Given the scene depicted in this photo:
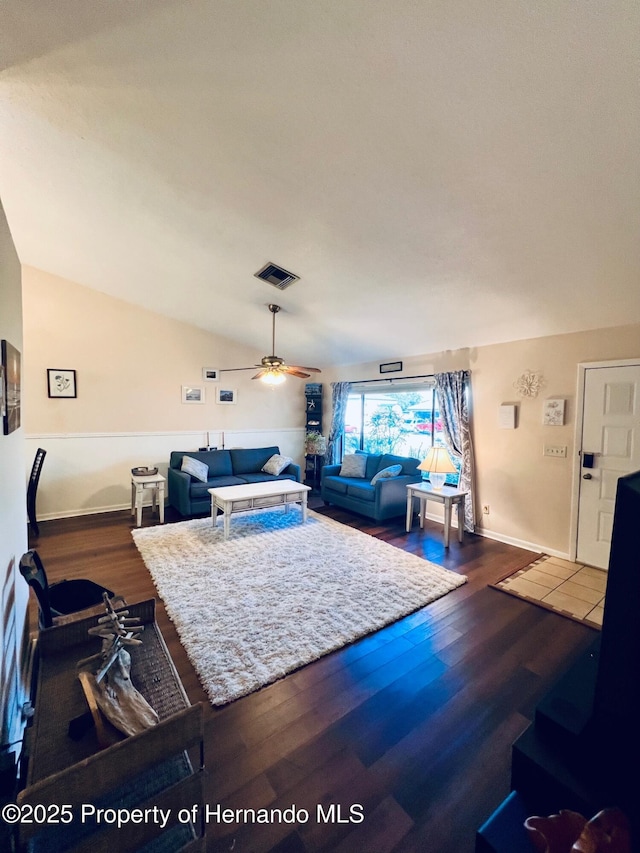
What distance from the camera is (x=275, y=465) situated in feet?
18.7

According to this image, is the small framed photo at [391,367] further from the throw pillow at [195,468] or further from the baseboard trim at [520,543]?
the throw pillow at [195,468]

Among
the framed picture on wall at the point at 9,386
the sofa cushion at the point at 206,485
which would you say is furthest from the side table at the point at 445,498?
the framed picture on wall at the point at 9,386

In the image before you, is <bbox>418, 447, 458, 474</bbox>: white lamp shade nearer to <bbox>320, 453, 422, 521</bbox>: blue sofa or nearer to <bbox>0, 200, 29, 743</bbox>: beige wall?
<bbox>320, 453, 422, 521</bbox>: blue sofa

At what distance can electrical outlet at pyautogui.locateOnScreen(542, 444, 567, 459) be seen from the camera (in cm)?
367

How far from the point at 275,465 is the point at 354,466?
1.29m

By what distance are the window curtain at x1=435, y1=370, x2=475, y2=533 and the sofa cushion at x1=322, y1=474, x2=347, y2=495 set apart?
1.63m

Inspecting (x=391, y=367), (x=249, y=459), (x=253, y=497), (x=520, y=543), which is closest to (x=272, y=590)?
(x=253, y=497)

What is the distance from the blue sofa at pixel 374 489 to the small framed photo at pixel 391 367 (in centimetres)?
134

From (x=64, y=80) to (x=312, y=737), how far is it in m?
3.57

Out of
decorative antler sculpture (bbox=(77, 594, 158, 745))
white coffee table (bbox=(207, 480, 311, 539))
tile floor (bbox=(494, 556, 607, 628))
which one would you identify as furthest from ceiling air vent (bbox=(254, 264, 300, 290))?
tile floor (bbox=(494, 556, 607, 628))

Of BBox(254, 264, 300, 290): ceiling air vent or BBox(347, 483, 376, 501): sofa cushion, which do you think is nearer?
BBox(254, 264, 300, 290): ceiling air vent

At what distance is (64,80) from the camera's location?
1826 mm

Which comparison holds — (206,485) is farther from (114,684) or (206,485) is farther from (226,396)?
(114,684)

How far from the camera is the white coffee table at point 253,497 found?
4.09m
